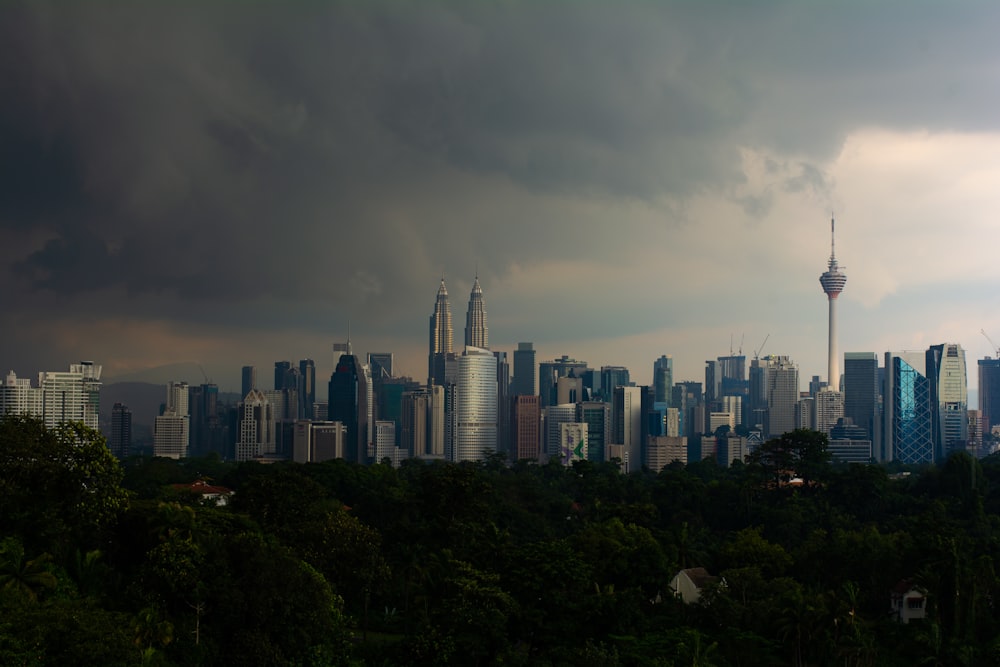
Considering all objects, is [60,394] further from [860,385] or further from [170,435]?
→ [860,385]

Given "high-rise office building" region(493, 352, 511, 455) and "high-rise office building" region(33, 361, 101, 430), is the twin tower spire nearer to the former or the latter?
"high-rise office building" region(493, 352, 511, 455)

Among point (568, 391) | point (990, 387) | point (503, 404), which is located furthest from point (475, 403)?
point (990, 387)

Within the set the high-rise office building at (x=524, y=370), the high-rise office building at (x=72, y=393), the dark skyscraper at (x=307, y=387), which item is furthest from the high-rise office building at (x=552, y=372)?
the high-rise office building at (x=72, y=393)

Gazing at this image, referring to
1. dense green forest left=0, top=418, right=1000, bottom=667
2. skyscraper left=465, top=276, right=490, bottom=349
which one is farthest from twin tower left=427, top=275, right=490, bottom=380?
dense green forest left=0, top=418, right=1000, bottom=667

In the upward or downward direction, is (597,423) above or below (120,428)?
above

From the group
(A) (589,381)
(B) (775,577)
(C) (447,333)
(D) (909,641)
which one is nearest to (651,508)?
(B) (775,577)

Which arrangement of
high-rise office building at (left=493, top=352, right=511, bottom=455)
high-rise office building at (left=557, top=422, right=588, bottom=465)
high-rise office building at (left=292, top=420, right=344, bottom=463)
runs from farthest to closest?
high-rise office building at (left=493, top=352, right=511, bottom=455) → high-rise office building at (left=557, top=422, right=588, bottom=465) → high-rise office building at (left=292, top=420, right=344, bottom=463)
